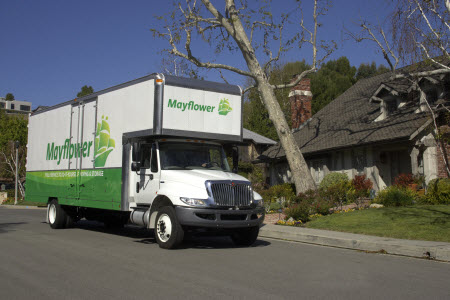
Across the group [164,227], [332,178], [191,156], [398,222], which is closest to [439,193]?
[398,222]

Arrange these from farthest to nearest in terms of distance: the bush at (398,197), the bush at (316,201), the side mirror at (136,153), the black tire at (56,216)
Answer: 1. the bush at (316,201)
2. the bush at (398,197)
3. the black tire at (56,216)
4. the side mirror at (136,153)

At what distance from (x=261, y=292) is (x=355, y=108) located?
Answer: 23384 mm

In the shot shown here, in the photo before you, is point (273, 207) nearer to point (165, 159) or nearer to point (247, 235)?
point (247, 235)

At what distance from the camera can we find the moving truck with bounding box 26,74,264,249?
10.3 metres

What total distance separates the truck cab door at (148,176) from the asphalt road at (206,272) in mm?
1186

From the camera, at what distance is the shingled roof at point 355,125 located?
843 inches

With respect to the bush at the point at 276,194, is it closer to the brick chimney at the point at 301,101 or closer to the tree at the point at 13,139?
the brick chimney at the point at 301,101

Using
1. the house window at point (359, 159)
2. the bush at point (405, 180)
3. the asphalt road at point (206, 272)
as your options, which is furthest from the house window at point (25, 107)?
the asphalt road at point (206, 272)

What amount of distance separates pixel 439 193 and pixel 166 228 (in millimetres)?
10553

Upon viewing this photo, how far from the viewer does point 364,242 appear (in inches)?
438

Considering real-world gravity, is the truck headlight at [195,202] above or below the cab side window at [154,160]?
below

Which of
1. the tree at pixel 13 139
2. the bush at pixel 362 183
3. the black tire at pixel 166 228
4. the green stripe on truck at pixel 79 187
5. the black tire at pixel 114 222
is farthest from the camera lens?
the tree at pixel 13 139

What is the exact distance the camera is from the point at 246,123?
50.0 meters

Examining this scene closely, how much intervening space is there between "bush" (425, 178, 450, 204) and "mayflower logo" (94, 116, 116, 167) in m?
11.2
